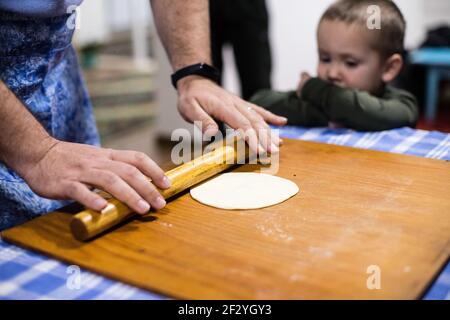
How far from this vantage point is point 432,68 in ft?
12.4

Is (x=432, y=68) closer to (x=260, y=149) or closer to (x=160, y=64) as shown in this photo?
(x=160, y=64)

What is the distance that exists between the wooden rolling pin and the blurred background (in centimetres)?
174

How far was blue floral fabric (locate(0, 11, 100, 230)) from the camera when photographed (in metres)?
0.95

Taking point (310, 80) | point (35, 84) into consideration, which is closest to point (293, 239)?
point (35, 84)

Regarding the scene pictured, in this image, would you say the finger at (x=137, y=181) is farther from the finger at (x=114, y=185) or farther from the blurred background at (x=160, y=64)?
the blurred background at (x=160, y=64)

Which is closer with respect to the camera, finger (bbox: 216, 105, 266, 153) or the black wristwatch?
finger (bbox: 216, 105, 266, 153)

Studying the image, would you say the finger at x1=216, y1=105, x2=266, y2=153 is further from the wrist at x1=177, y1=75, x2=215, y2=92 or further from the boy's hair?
the boy's hair

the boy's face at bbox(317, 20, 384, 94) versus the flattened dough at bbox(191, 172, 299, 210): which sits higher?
the boy's face at bbox(317, 20, 384, 94)

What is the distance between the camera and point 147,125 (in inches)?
152

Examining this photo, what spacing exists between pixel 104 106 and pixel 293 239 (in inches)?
148

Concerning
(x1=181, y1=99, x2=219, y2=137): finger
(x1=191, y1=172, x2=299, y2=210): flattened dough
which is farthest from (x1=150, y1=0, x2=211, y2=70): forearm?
(x1=191, y1=172, x2=299, y2=210): flattened dough

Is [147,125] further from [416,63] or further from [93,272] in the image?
[93,272]

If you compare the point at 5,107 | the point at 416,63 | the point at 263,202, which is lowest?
the point at 416,63

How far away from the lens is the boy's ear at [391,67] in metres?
1.53
